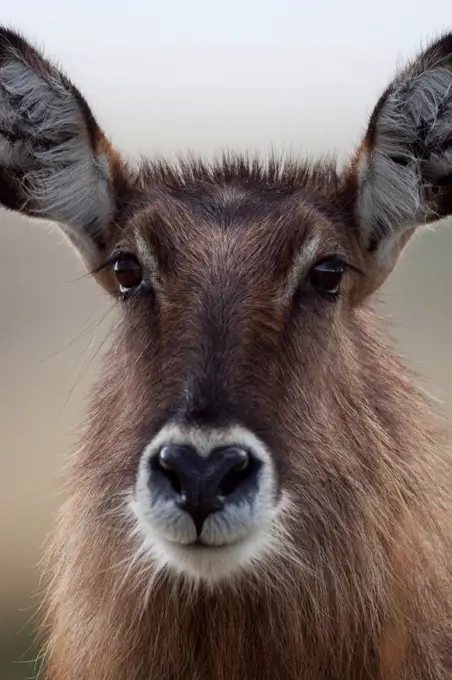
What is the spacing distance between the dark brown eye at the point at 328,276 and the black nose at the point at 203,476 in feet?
3.98

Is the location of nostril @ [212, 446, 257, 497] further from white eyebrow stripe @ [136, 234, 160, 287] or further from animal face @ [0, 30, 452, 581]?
white eyebrow stripe @ [136, 234, 160, 287]

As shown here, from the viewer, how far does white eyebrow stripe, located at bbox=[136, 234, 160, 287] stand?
5.21 metres

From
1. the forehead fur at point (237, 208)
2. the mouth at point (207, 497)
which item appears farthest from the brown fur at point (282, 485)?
the mouth at point (207, 497)

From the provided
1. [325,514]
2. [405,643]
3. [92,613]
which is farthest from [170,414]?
[405,643]

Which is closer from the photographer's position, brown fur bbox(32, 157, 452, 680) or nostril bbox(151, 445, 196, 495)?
nostril bbox(151, 445, 196, 495)

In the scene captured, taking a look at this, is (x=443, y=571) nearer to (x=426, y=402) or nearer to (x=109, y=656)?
(x=426, y=402)

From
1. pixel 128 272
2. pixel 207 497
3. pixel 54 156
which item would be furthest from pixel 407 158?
pixel 207 497

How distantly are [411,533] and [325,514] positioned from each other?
2.20 ft

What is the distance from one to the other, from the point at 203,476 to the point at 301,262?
1.37 m

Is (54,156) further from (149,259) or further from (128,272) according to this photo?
(149,259)

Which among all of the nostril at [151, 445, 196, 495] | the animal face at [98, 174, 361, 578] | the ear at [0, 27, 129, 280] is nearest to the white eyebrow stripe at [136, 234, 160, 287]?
the animal face at [98, 174, 361, 578]

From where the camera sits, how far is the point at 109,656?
5297mm

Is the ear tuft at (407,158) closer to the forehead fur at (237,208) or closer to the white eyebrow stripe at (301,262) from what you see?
the forehead fur at (237,208)

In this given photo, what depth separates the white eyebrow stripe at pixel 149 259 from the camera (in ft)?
17.1
